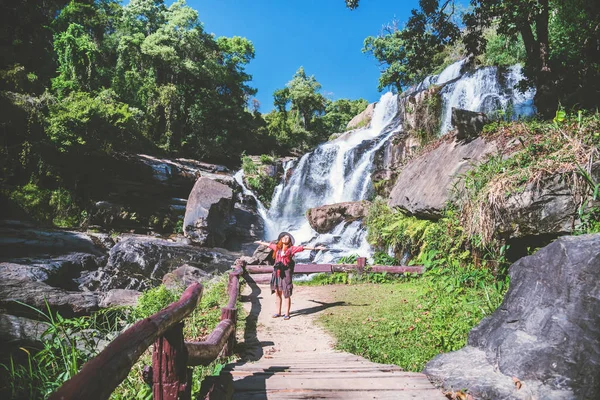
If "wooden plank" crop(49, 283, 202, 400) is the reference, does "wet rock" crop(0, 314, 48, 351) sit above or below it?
below

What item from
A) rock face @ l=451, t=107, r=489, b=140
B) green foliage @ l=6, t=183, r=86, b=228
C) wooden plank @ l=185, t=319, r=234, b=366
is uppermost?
rock face @ l=451, t=107, r=489, b=140

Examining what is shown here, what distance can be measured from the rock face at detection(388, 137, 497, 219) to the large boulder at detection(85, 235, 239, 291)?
8.38 metres

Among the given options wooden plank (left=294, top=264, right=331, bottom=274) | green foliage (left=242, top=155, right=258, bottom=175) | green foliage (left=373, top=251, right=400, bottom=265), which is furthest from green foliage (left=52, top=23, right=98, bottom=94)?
green foliage (left=373, top=251, right=400, bottom=265)

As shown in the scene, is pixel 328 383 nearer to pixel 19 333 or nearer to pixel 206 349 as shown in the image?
pixel 206 349

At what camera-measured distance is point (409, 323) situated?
6.02 m

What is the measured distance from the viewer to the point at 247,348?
18.2 feet

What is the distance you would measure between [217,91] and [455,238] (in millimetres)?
31044

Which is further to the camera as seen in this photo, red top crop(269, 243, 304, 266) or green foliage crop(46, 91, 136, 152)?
green foliage crop(46, 91, 136, 152)

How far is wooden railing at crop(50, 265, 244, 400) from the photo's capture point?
1.30 metres

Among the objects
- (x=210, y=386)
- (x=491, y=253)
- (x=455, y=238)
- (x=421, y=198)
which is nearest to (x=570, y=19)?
(x=421, y=198)

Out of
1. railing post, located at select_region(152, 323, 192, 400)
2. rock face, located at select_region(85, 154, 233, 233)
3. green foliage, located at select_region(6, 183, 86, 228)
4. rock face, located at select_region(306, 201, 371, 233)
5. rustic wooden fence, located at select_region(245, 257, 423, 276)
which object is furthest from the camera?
rock face, located at select_region(85, 154, 233, 233)

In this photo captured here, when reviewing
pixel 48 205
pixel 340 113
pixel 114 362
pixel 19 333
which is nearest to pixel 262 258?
pixel 19 333

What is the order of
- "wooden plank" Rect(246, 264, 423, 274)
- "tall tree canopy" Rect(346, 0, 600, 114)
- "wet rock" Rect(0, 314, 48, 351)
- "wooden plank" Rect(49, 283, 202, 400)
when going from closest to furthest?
1. "wooden plank" Rect(49, 283, 202, 400)
2. "wet rock" Rect(0, 314, 48, 351)
3. "tall tree canopy" Rect(346, 0, 600, 114)
4. "wooden plank" Rect(246, 264, 423, 274)

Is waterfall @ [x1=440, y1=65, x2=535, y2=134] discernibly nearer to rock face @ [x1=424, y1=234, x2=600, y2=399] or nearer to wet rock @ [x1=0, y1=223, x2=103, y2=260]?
rock face @ [x1=424, y1=234, x2=600, y2=399]
